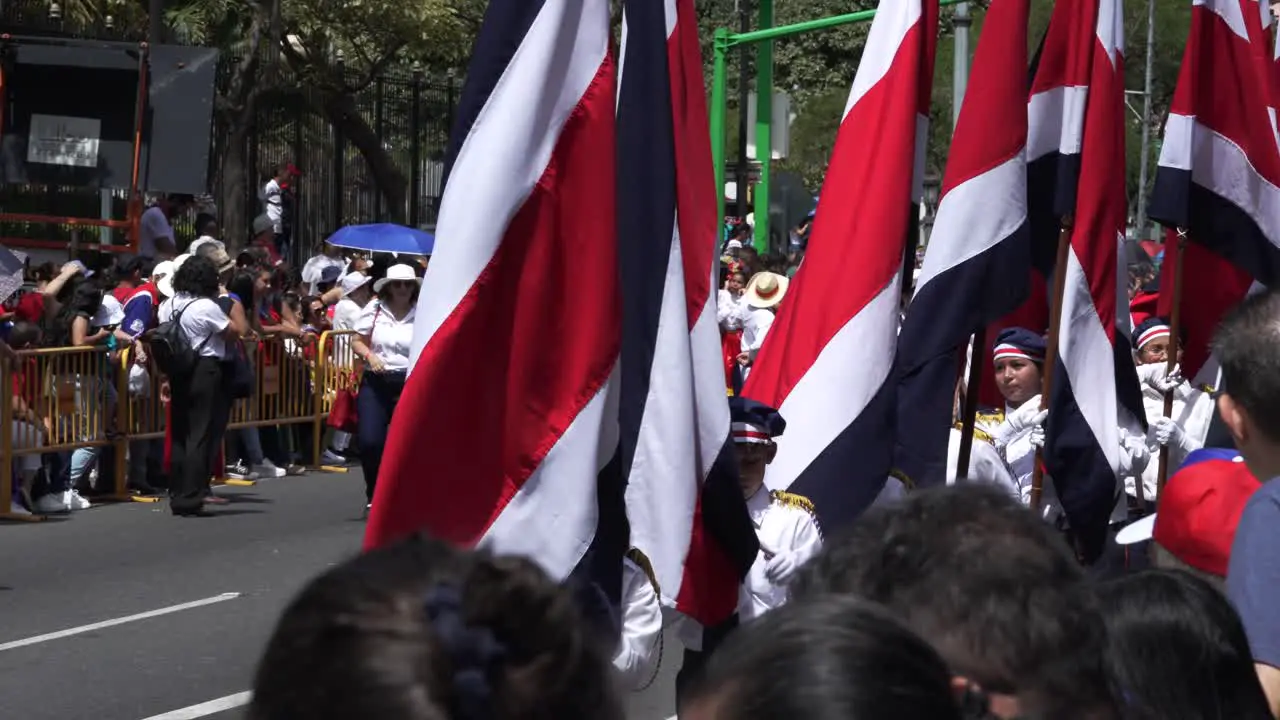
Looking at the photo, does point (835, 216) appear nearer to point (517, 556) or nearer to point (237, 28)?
point (517, 556)

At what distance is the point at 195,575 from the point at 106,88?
950 cm

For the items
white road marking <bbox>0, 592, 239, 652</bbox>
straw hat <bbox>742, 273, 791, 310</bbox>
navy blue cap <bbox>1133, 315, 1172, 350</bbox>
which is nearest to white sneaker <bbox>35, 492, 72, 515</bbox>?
white road marking <bbox>0, 592, 239, 652</bbox>

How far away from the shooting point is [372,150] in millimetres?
25312

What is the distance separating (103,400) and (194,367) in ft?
3.22

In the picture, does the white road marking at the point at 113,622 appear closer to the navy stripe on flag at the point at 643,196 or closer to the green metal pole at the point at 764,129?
the navy stripe on flag at the point at 643,196

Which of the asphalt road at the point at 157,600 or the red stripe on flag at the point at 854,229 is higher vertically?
the red stripe on flag at the point at 854,229

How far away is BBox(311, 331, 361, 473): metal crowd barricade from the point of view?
49.6 feet

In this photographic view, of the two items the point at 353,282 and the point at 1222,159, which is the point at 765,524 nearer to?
the point at 1222,159

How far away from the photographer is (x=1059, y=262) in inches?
235

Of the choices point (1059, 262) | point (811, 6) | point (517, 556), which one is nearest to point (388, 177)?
point (1059, 262)

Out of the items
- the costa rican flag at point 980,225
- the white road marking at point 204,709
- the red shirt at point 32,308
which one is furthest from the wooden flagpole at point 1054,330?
the red shirt at point 32,308

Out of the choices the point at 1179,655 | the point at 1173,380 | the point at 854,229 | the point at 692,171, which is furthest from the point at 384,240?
the point at 1179,655

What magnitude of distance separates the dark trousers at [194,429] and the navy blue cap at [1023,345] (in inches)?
276

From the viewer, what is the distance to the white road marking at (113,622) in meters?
8.12
